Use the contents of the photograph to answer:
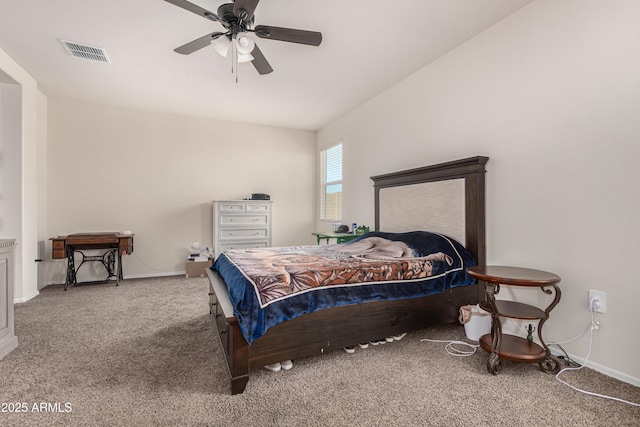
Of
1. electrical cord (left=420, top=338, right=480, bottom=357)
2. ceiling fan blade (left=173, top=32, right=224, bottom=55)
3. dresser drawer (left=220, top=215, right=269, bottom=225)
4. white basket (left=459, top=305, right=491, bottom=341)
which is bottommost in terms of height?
electrical cord (left=420, top=338, right=480, bottom=357)

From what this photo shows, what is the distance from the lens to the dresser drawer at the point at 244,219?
487 centimetres

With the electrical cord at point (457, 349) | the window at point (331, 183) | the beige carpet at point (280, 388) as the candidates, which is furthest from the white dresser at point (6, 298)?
the window at point (331, 183)

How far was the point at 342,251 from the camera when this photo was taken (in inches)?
116

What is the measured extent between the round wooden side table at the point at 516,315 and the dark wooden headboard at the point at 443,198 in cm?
66

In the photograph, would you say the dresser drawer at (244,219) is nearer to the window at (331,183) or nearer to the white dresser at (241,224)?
the white dresser at (241,224)

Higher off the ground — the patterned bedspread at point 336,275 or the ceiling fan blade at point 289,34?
the ceiling fan blade at point 289,34

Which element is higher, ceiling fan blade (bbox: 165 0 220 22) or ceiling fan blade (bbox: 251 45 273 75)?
ceiling fan blade (bbox: 165 0 220 22)

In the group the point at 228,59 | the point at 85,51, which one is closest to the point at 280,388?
the point at 228,59

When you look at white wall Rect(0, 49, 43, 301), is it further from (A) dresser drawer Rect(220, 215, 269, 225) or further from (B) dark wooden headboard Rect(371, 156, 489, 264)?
(B) dark wooden headboard Rect(371, 156, 489, 264)

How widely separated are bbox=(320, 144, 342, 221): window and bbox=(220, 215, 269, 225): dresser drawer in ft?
3.89

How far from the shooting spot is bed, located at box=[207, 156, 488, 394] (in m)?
1.84

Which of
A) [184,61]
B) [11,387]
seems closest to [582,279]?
[11,387]

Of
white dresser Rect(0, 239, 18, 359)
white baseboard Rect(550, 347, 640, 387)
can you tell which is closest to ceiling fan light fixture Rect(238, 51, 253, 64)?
white dresser Rect(0, 239, 18, 359)

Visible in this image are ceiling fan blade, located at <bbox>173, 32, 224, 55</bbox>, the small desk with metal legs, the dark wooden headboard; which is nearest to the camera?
ceiling fan blade, located at <bbox>173, 32, 224, 55</bbox>
